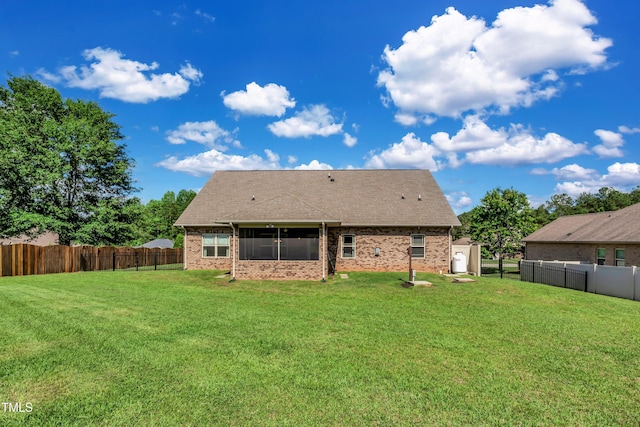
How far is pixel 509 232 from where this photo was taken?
25.1m

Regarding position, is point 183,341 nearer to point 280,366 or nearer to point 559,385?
point 280,366

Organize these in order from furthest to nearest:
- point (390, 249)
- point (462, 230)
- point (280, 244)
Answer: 1. point (462, 230)
2. point (390, 249)
3. point (280, 244)

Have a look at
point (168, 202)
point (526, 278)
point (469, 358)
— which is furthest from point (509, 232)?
point (168, 202)

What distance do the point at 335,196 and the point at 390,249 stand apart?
15.7ft

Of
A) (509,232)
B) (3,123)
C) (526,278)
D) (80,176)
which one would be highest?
(3,123)

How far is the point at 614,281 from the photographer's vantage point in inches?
527

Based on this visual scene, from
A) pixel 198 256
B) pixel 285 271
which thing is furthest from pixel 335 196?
pixel 198 256

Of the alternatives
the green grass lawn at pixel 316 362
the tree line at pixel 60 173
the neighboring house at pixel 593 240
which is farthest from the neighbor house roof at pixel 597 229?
the tree line at pixel 60 173

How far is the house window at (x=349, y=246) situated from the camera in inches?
747

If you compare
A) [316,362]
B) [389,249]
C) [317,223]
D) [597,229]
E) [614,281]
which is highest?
[317,223]

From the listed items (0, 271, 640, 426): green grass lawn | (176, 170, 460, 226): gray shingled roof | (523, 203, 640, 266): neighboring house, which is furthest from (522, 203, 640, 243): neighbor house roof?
(0, 271, 640, 426): green grass lawn

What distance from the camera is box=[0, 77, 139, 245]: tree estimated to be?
78.5 feet

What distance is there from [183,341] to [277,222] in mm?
9282

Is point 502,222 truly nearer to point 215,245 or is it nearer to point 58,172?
point 215,245
